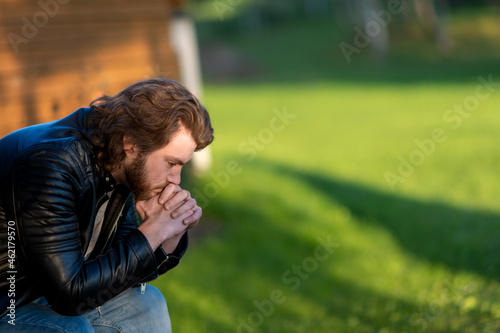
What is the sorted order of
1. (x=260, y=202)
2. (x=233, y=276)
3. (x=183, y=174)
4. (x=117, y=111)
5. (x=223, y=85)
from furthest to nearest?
(x=223, y=85)
(x=183, y=174)
(x=260, y=202)
(x=233, y=276)
(x=117, y=111)

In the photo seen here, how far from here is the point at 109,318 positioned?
3.05 metres

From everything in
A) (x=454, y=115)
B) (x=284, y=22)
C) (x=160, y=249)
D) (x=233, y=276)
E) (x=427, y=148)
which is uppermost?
(x=160, y=249)

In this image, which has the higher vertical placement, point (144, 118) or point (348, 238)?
point (144, 118)

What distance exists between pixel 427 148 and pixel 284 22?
52.8 m

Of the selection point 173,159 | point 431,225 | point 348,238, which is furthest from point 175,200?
Answer: point 431,225

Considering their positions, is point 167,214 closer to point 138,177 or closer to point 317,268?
point 138,177

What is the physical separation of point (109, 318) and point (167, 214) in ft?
1.88

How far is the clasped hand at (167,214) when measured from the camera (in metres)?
2.88

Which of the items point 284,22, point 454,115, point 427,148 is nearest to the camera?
point 427,148

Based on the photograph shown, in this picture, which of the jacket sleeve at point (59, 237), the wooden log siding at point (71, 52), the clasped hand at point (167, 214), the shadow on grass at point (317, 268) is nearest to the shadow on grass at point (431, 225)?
the shadow on grass at point (317, 268)

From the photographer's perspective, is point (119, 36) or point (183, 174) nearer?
point (119, 36)

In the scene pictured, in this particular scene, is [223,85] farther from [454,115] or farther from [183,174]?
[183,174]

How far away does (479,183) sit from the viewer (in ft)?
35.0

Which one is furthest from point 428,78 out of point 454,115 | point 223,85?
point 223,85
